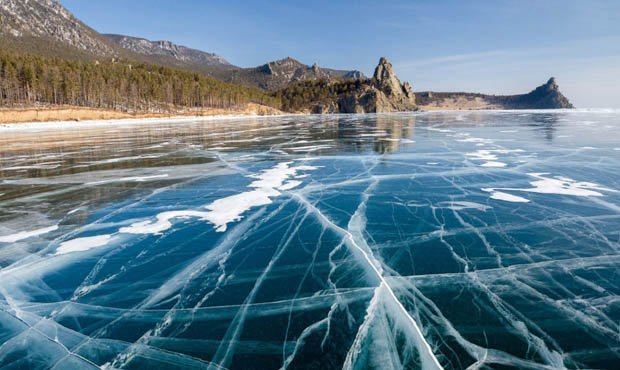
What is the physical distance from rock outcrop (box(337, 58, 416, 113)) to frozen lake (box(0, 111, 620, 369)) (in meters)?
140

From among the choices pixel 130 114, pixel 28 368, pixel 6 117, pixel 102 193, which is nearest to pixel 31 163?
pixel 102 193

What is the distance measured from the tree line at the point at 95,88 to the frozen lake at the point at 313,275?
69098 mm

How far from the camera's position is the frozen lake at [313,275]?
349 cm

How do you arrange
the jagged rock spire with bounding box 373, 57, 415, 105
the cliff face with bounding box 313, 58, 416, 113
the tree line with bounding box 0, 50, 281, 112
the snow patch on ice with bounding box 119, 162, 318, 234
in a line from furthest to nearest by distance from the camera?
the jagged rock spire with bounding box 373, 57, 415, 105, the cliff face with bounding box 313, 58, 416, 113, the tree line with bounding box 0, 50, 281, 112, the snow patch on ice with bounding box 119, 162, 318, 234

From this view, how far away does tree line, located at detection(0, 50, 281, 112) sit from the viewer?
6738 cm

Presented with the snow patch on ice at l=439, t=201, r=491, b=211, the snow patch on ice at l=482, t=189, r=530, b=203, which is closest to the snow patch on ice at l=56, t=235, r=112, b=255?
the snow patch on ice at l=439, t=201, r=491, b=211

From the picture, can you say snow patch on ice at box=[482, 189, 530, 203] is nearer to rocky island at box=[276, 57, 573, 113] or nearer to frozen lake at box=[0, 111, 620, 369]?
frozen lake at box=[0, 111, 620, 369]

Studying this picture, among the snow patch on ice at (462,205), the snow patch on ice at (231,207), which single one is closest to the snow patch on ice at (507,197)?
the snow patch on ice at (462,205)

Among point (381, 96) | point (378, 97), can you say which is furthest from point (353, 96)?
point (381, 96)

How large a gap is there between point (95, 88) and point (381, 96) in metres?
111

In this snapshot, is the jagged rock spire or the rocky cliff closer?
the rocky cliff

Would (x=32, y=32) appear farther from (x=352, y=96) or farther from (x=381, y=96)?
(x=381, y=96)

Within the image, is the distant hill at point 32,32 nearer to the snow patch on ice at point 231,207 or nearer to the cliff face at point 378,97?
the cliff face at point 378,97

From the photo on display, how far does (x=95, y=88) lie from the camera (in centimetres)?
7594
